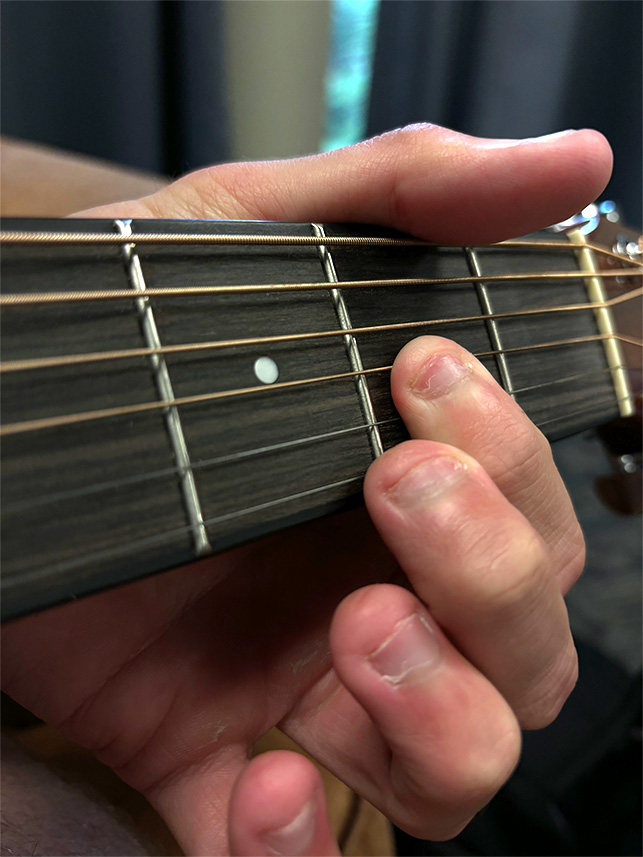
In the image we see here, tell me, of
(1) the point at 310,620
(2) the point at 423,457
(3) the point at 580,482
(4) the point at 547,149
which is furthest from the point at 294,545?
(3) the point at 580,482

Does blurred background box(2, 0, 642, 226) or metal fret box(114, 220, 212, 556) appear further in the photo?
blurred background box(2, 0, 642, 226)

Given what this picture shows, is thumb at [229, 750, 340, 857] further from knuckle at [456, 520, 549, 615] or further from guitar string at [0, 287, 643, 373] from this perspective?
guitar string at [0, 287, 643, 373]

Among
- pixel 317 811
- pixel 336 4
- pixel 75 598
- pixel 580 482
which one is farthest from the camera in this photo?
pixel 336 4

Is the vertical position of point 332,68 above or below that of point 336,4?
below

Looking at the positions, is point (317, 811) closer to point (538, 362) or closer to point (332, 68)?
point (538, 362)

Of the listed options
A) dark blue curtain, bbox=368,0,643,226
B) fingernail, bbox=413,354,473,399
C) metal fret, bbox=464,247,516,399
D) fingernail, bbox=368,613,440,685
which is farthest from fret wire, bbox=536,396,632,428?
dark blue curtain, bbox=368,0,643,226

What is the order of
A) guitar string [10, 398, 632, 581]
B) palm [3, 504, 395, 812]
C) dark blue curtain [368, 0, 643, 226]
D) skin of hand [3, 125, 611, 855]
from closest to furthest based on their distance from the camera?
guitar string [10, 398, 632, 581], skin of hand [3, 125, 611, 855], palm [3, 504, 395, 812], dark blue curtain [368, 0, 643, 226]

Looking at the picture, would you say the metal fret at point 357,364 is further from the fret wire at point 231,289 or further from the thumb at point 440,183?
the thumb at point 440,183
